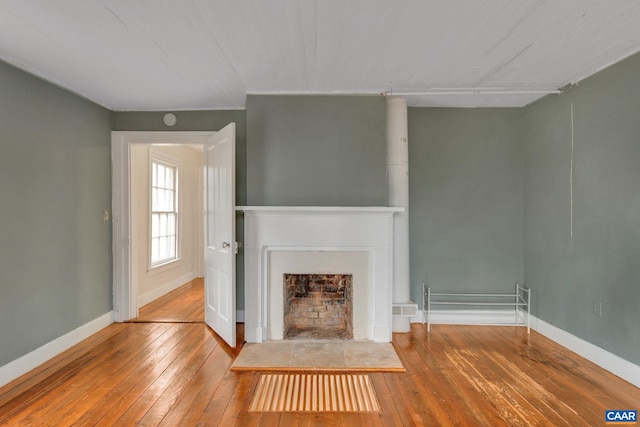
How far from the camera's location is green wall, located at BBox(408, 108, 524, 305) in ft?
12.3

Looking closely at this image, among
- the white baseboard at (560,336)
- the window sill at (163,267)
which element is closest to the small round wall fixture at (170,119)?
the window sill at (163,267)

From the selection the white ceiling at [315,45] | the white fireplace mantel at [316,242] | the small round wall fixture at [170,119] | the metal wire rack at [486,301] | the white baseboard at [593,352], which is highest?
the white ceiling at [315,45]

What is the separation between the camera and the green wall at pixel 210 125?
3.80m

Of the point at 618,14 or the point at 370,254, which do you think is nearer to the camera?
the point at 618,14

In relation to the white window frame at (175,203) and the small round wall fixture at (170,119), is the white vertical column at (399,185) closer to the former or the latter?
the small round wall fixture at (170,119)

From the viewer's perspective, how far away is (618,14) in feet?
6.66

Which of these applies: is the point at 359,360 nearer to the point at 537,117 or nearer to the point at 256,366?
the point at 256,366

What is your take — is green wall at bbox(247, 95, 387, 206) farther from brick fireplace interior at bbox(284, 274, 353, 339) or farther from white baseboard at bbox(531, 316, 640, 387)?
white baseboard at bbox(531, 316, 640, 387)

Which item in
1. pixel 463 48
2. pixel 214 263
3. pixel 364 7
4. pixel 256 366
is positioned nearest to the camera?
pixel 364 7

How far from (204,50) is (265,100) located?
3.01 feet

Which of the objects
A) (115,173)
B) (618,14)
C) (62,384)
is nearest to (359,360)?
(62,384)

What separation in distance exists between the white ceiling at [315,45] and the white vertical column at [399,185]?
22 centimetres

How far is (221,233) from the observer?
→ 330 cm

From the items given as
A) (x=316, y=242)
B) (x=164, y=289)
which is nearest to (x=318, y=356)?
(x=316, y=242)
